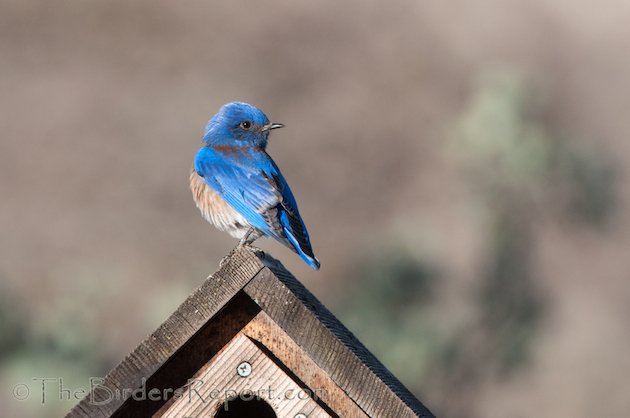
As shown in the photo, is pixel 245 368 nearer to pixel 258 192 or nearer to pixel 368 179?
pixel 258 192

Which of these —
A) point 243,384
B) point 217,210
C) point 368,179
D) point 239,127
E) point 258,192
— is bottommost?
point 243,384

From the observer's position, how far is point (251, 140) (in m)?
6.91

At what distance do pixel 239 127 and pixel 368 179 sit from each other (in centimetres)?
1231

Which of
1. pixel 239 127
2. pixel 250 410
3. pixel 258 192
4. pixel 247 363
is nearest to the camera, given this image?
pixel 247 363

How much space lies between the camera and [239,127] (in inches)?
273

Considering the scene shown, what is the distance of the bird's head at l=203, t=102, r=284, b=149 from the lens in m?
6.88

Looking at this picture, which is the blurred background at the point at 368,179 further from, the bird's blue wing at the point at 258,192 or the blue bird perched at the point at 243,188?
the bird's blue wing at the point at 258,192

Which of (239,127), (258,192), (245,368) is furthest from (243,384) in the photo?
(239,127)

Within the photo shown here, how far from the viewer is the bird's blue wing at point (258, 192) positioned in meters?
5.88

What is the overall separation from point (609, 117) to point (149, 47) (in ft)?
25.3

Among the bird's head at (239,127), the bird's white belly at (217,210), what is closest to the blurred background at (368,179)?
the bird's head at (239,127)

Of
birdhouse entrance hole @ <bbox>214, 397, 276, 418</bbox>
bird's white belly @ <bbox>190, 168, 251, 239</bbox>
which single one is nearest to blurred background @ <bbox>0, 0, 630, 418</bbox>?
bird's white belly @ <bbox>190, 168, 251, 239</bbox>

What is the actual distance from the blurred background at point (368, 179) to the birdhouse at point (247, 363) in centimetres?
518

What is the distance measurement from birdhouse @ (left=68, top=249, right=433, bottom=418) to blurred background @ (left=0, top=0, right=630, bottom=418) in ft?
17.0
